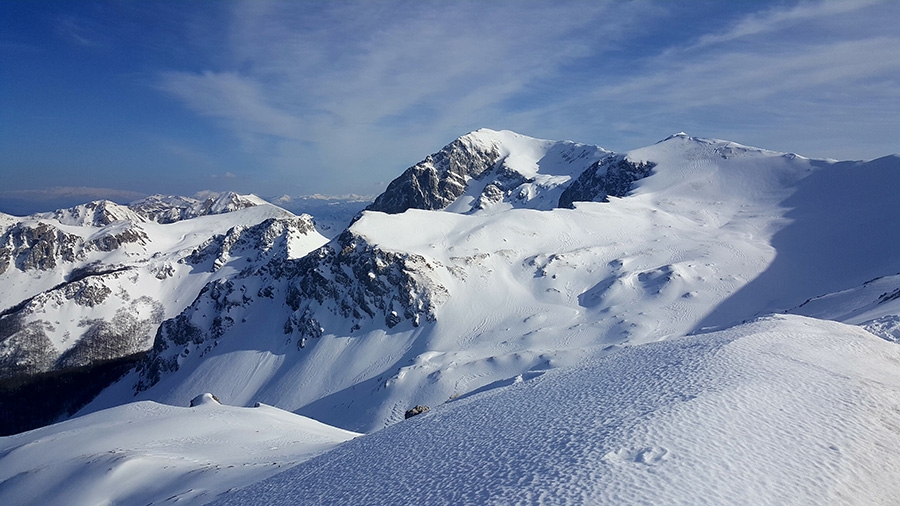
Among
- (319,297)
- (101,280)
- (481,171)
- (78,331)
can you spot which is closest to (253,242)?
(101,280)

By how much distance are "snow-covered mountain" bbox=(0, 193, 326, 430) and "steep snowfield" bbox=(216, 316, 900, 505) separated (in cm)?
11565

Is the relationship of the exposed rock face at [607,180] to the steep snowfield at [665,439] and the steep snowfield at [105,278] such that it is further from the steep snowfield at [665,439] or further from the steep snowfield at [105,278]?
the steep snowfield at [665,439]

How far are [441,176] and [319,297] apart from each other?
10576 centimetres

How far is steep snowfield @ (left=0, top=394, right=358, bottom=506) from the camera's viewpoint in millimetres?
18078

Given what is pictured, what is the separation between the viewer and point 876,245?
68.1 m

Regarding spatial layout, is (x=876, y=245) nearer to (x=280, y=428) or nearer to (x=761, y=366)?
(x=761, y=366)

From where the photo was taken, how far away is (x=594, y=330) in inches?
2367

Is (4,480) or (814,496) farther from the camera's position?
(4,480)

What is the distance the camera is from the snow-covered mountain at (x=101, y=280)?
124 metres

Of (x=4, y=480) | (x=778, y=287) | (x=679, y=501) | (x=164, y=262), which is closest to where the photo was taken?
(x=679, y=501)

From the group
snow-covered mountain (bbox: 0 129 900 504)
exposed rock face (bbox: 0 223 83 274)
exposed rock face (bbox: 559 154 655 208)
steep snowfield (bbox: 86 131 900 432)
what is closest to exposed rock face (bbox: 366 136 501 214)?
exposed rock face (bbox: 559 154 655 208)

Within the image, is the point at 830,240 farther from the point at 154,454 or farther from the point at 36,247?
the point at 36,247

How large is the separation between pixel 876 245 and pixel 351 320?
80.8m

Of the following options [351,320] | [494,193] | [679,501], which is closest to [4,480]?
[679,501]
